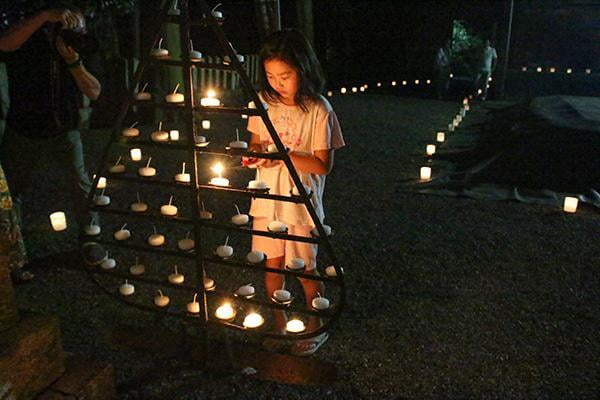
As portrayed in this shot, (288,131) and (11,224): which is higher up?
(288,131)

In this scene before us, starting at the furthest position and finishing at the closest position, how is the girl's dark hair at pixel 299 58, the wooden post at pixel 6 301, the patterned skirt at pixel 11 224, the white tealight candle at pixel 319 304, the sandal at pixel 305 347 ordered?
the patterned skirt at pixel 11 224, the sandal at pixel 305 347, the white tealight candle at pixel 319 304, the girl's dark hair at pixel 299 58, the wooden post at pixel 6 301

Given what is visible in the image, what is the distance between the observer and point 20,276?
3750 millimetres

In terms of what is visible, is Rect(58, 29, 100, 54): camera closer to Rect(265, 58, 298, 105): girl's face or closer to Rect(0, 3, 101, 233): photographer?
Rect(0, 3, 101, 233): photographer

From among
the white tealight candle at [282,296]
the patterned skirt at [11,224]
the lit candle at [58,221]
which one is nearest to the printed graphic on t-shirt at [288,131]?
the white tealight candle at [282,296]

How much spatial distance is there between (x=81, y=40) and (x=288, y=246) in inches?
77.7

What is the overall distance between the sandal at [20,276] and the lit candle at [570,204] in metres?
5.42

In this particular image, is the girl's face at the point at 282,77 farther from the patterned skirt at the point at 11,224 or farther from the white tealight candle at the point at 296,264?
the patterned skirt at the point at 11,224

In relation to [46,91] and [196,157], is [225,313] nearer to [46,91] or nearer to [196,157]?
[196,157]

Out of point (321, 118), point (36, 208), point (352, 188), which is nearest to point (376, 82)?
point (352, 188)

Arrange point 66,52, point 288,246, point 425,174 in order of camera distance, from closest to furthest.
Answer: point 288,246 → point 66,52 → point 425,174

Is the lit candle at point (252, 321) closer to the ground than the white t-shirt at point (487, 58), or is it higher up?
closer to the ground

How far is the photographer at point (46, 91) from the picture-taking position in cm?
344

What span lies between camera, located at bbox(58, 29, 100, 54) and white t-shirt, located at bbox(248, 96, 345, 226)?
1332 millimetres

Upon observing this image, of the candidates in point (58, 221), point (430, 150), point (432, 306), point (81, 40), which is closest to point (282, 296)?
point (432, 306)
